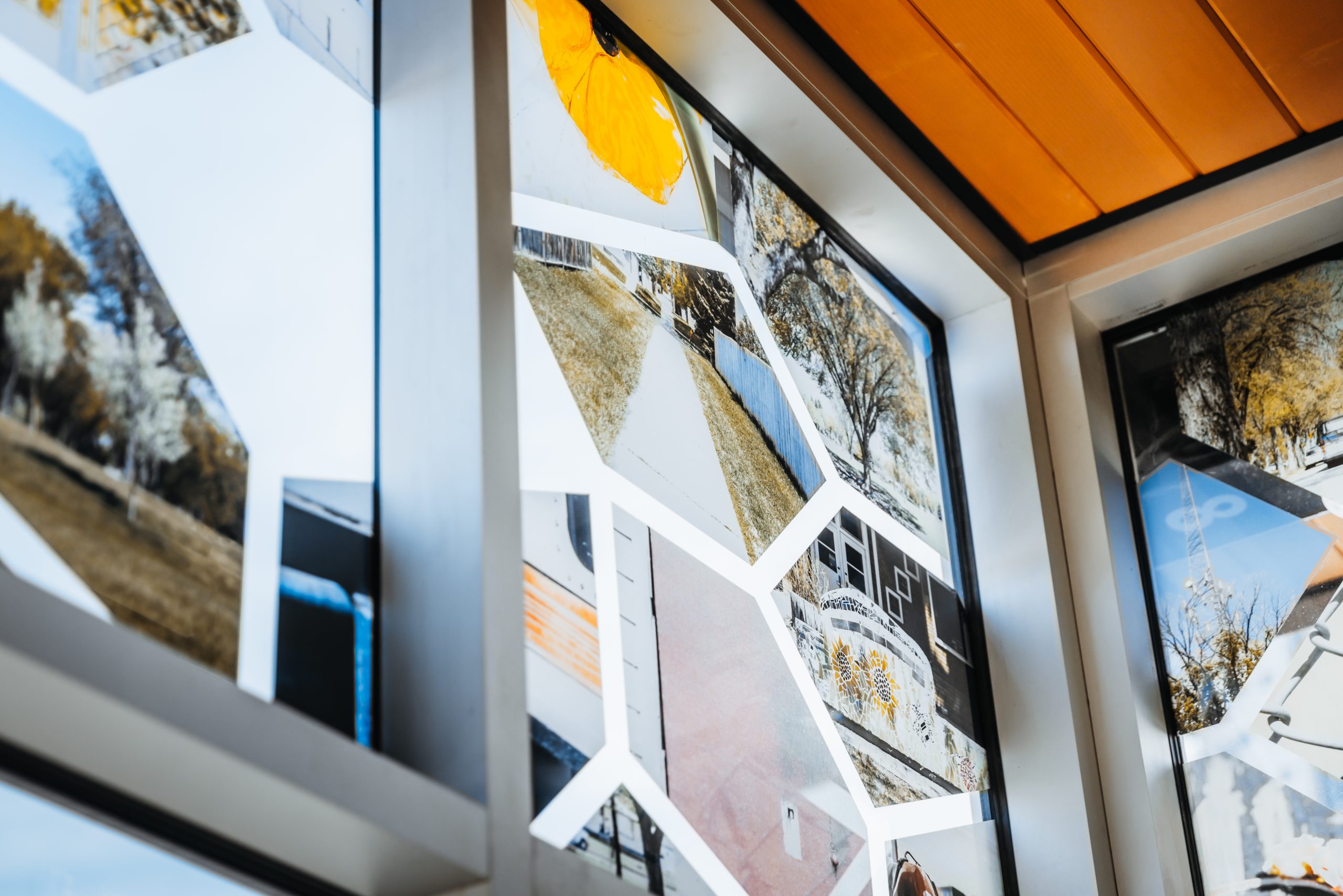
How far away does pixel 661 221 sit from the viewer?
212 centimetres

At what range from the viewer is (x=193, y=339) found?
1327mm

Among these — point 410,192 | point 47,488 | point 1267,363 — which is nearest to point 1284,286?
point 1267,363

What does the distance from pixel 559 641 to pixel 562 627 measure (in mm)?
20

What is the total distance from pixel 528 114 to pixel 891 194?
1.03 m

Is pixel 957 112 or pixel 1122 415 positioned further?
pixel 1122 415

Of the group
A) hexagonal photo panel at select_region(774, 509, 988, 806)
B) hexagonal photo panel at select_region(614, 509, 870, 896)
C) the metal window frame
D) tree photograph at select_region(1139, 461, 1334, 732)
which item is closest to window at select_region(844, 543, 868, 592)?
hexagonal photo panel at select_region(774, 509, 988, 806)

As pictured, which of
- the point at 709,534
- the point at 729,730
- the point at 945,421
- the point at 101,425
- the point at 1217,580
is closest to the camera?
the point at 101,425

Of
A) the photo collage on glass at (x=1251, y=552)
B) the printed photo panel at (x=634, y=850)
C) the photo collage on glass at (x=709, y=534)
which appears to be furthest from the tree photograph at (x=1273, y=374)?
the printed photo panel at (x=634, y=850)

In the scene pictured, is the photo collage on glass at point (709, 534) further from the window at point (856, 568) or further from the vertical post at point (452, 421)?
the vertical post at point (452, 421)

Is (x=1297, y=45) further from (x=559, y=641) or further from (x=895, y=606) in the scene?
(x=559, y=641)

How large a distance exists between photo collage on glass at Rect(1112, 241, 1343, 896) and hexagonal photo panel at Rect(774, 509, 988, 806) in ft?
1.66

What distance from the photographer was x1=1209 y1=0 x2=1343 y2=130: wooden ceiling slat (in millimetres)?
2379

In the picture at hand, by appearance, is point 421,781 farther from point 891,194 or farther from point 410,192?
point 891,194

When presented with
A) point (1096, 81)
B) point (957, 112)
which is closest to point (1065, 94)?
point (1096, 81)
